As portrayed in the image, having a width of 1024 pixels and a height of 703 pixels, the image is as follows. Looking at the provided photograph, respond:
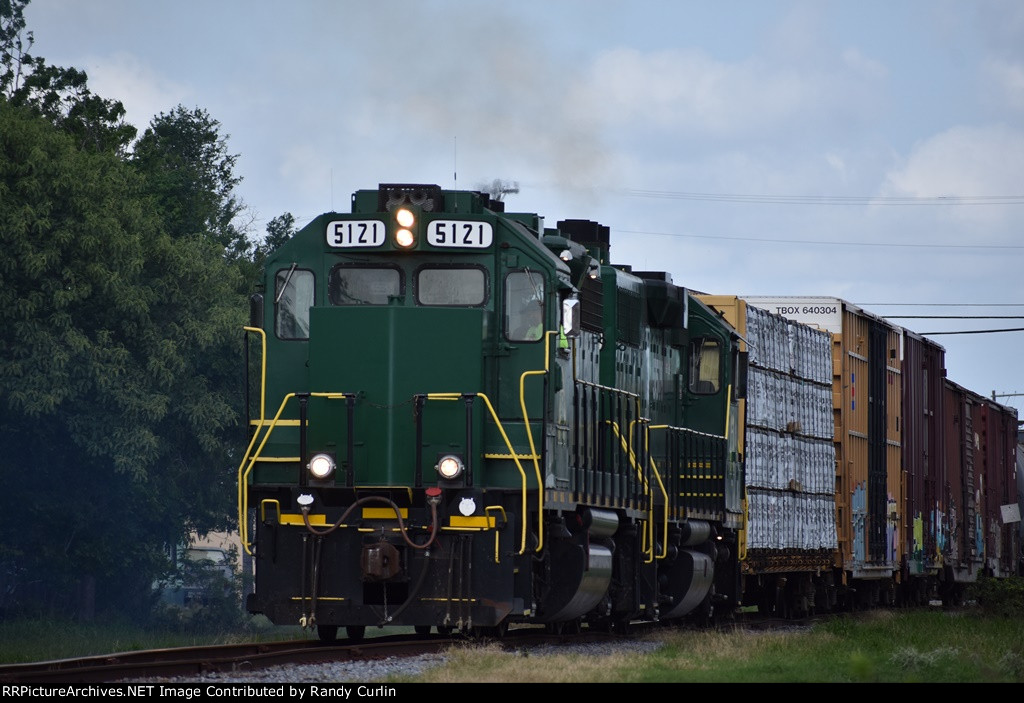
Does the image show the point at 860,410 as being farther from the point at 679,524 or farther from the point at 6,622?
the point at 6,622

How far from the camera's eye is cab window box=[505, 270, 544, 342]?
594 inches

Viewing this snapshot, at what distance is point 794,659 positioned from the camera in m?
14.3

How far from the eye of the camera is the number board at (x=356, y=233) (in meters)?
15.1

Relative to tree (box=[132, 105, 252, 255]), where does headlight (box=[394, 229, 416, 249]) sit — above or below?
below

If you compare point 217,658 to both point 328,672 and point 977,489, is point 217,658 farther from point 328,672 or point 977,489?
point 977,489

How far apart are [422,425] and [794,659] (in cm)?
389

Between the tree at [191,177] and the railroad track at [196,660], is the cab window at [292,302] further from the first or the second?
the tree at [191,177]

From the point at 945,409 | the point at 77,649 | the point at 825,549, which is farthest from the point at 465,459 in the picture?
the point at 945,409

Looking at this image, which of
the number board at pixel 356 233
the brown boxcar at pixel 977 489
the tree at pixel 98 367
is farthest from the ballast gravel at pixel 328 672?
the tree at pixel 98 367

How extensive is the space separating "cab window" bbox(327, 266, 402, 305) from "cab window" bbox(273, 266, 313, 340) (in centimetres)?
26

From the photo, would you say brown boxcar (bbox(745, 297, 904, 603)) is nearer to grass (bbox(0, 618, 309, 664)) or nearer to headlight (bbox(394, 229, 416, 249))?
grass (bbox(0, 618, 309, 664))

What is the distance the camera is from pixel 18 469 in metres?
33.9

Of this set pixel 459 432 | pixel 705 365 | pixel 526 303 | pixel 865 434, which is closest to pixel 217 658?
pixel 459 432

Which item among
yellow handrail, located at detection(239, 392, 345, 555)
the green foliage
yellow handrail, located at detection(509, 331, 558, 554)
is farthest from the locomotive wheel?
the green foliage
